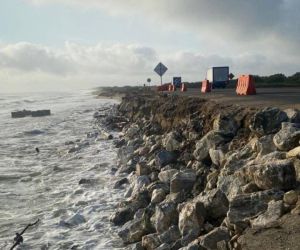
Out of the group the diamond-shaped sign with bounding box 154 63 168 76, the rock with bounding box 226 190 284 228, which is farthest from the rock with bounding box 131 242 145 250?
the diamond-shaped sign with bounding box 154 63 168 76

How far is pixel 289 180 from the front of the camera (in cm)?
575

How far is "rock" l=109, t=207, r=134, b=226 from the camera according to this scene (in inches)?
331

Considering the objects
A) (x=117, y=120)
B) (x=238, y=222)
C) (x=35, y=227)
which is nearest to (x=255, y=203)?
Result: (x=238, y=222)

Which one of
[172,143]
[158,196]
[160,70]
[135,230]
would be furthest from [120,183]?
[160,70]

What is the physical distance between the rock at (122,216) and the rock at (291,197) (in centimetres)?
364

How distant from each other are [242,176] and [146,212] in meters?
1.94

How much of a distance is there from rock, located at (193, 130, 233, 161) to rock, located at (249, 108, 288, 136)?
41.0 inches

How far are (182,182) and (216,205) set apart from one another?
180 cm

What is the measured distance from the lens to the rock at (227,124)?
362 inches

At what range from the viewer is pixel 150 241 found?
6.78m

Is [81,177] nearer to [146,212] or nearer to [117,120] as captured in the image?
[146,212]

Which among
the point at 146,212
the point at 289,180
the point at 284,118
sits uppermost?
the point at 284,118

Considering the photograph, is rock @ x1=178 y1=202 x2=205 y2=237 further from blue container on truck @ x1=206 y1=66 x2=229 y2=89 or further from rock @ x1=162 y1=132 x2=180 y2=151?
blue container on truck @ x1=206 y1=66 x2=229 y2=89

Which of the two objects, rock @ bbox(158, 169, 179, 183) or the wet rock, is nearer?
rock @ bbox(158, 169, 179, 183)
